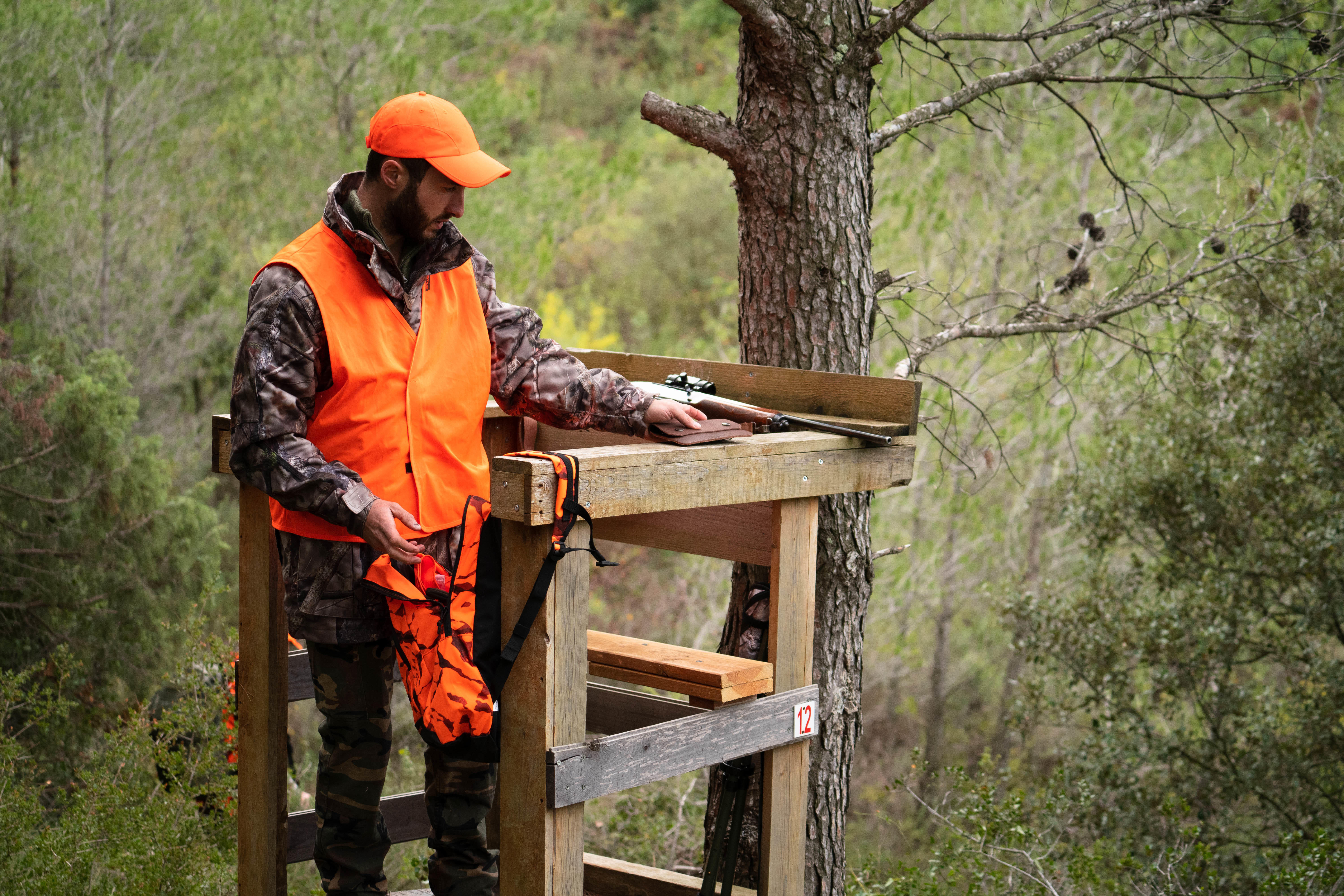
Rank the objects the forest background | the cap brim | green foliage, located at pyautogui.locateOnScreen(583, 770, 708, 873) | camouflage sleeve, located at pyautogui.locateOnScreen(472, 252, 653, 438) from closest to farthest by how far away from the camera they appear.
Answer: the cap brim → camouflage sleeve, located at pyautogui.locateOnScreen(472, 252, 653, 438) → the forest background → green foliage, located at pyautogui.locateOnScreen(583, 770, 708, 873)

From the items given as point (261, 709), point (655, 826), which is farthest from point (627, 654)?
point (655, 826)

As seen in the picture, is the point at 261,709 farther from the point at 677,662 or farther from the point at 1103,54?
the point at 1103,54

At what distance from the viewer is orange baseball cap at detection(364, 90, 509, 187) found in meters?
2.41

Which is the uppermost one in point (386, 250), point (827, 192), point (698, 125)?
point (698, 125)

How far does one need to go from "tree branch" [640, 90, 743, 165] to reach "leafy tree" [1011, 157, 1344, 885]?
2.66 m

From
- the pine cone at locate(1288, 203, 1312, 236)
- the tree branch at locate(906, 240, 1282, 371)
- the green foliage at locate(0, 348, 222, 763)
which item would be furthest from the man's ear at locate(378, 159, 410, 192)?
the pine cone at locate(1288, 203, 1312, 236)

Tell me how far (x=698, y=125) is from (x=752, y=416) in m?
0.98

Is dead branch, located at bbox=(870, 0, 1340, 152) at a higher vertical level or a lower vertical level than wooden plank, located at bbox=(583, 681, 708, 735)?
higher

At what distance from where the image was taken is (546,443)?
3480 mm

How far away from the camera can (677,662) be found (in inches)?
108

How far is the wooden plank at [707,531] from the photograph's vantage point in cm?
306

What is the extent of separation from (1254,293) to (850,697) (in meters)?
3.39

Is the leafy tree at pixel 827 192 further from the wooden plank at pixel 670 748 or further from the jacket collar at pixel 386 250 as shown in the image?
the jacket collar at pixel 386 250

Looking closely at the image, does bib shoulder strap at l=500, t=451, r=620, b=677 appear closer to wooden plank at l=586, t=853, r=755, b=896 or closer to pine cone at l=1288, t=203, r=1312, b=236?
wooden plank at l=586, t=853, r=755, b=896
